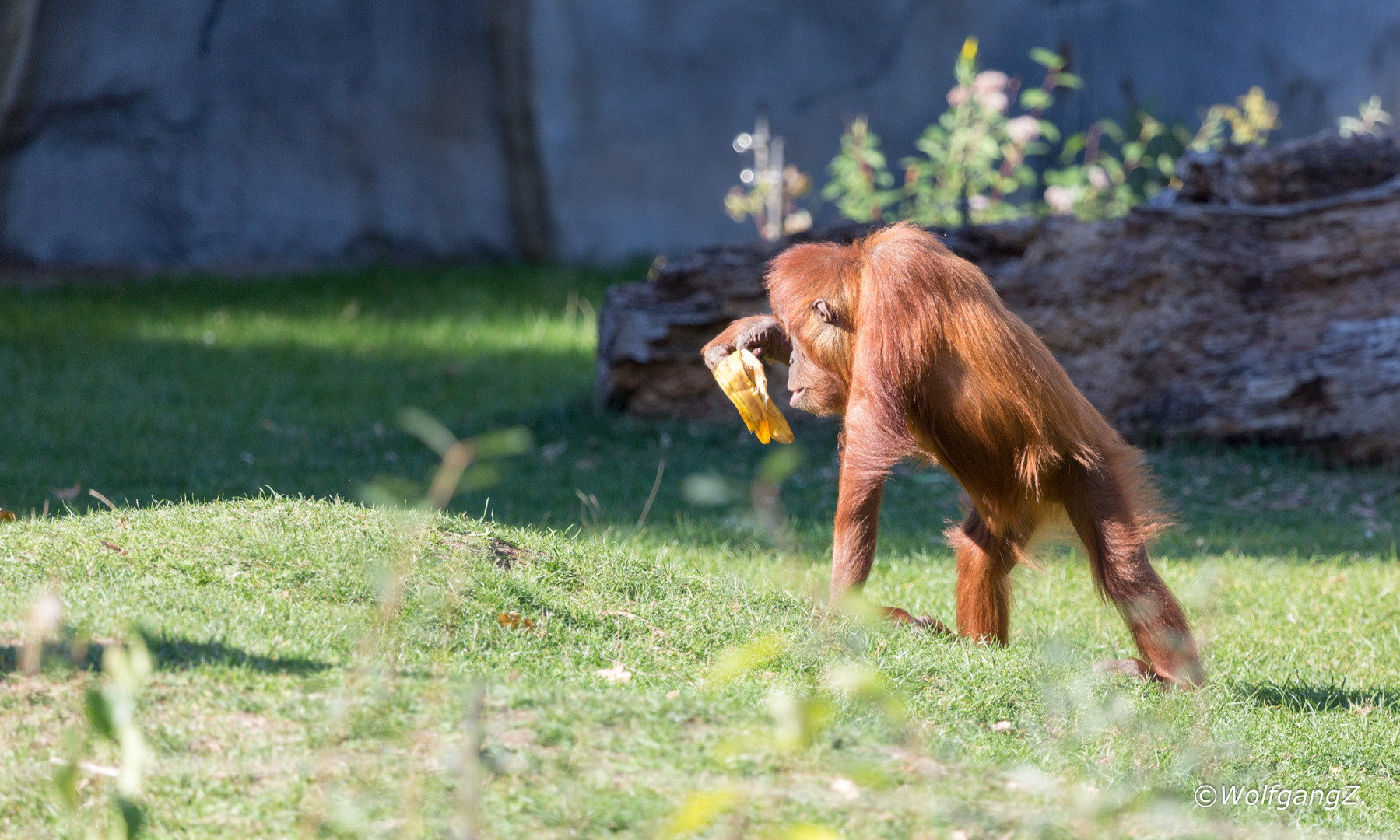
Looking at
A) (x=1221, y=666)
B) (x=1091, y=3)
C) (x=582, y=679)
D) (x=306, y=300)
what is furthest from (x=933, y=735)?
(x=1091, y=3)

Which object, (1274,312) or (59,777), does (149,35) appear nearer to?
(1274,312)

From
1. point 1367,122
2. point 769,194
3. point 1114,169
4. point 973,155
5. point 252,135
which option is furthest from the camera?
point 252,135

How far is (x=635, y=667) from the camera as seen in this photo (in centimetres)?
269

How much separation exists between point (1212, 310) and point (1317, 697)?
2.88m

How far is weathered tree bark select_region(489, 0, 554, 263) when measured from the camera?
33.3 feet

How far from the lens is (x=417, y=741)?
2.03m

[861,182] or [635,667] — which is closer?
[635,667]

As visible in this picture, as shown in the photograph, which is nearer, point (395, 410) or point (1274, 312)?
point (1274, 312)

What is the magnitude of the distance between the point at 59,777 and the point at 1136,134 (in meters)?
10.7

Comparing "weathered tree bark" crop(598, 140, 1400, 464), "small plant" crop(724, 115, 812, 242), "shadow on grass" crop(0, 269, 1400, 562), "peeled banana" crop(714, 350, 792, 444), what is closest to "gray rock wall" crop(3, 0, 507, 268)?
"shadow on grass" crop(0, 269, 1400, 562)

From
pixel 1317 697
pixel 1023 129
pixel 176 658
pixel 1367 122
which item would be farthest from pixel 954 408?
pixel 1367 122

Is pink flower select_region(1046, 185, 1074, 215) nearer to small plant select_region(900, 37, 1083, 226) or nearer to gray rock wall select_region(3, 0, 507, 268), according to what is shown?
small plant select_region(900, 37, 1083, 226)

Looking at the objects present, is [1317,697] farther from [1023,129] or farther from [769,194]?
[769,194]

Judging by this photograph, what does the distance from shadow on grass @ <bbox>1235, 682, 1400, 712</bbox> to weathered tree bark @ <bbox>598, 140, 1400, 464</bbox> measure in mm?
2489
